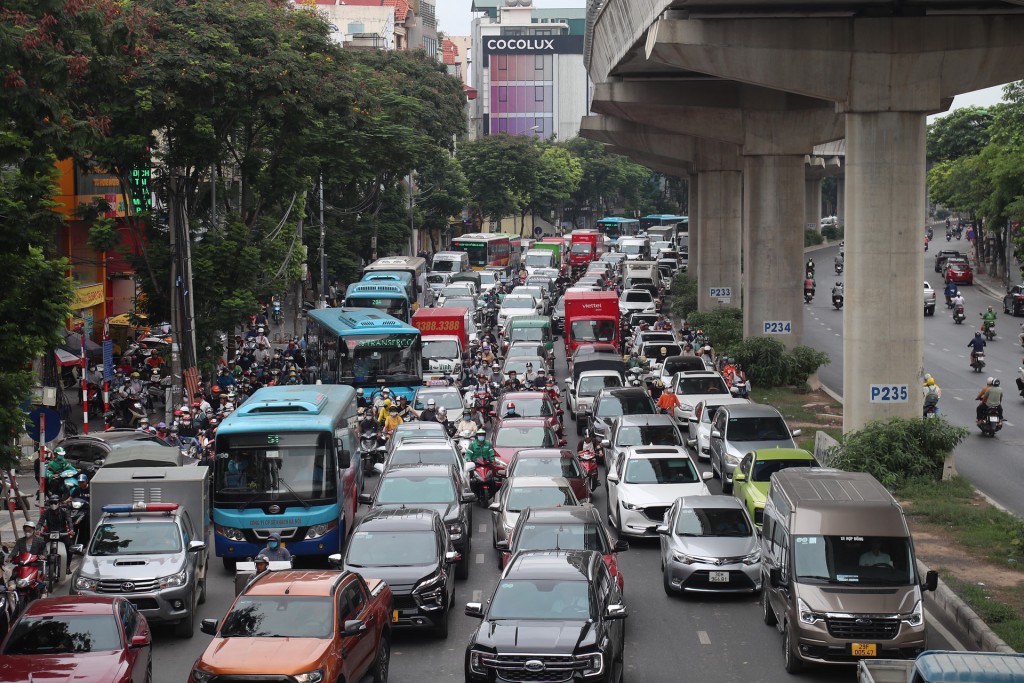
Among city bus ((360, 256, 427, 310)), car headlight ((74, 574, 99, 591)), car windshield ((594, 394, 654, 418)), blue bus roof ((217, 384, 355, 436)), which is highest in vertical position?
city bus ((360, 256, 427, 310))

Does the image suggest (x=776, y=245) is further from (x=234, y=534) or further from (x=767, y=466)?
(x=234, y=534)

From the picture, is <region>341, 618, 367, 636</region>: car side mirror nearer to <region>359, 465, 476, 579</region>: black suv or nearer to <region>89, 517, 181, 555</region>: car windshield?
Answer: <region>89, 517, 181, 555</region>: car windshield

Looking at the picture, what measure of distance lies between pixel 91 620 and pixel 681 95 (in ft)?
120

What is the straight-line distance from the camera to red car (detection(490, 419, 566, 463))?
27.8 metres

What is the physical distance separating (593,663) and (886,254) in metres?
16.7

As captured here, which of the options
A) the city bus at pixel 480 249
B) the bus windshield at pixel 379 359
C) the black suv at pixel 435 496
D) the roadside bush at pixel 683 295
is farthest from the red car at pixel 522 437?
the city bus at pixel 480 249

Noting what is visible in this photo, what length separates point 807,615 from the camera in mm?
15133

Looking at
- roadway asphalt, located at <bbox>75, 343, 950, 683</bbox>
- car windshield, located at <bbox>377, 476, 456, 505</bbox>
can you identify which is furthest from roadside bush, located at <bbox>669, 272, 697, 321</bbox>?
roadway asphalt, located at <bbox>75, 343, 950, 683</bbox>

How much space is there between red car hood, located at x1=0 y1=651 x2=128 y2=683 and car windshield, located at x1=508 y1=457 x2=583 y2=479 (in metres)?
11.0

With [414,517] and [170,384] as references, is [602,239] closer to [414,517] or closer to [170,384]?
[170,384]

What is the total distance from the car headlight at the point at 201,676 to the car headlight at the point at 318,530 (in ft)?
26.7

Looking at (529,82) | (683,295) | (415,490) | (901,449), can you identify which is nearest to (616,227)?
(529,82)

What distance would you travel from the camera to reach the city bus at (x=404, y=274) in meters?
57.8

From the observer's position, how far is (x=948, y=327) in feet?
206
